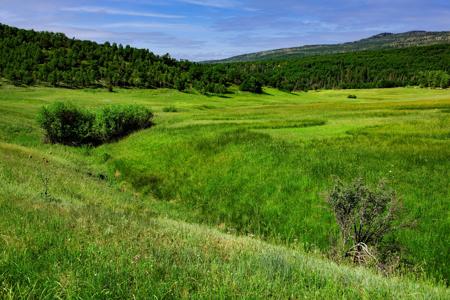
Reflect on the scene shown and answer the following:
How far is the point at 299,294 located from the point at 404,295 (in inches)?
59.9

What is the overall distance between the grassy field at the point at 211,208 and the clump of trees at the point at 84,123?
2.78 metres

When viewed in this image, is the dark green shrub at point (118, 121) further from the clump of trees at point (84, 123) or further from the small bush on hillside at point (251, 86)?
the small bush on hillside at point (251, 86)

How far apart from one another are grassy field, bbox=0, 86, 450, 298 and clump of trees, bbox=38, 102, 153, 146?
9.11 feet

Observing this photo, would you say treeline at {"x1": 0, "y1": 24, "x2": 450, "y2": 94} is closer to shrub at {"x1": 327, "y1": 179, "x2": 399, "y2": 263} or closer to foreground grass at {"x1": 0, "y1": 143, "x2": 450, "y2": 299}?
shrub at {"x1": 327, "y1": 179, "x2": 399, "y2": 263}

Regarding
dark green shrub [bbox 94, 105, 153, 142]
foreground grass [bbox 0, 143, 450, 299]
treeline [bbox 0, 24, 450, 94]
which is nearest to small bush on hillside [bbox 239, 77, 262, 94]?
treeline [bbox 0, 24, 450, 94]

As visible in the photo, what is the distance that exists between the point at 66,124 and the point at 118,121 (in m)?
5.94

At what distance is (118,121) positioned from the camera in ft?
161

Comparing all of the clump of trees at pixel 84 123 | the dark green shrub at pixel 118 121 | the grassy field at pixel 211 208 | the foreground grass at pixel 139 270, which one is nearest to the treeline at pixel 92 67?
the grassy field at pixel 211 208

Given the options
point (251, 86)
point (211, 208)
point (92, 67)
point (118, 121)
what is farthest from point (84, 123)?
point (251, 86)

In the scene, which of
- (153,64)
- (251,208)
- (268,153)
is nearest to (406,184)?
(251,208)

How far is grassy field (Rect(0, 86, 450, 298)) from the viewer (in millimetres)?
5230

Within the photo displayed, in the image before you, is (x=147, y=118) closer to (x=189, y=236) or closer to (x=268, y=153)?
(x=268, y=153)

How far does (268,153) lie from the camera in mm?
27609

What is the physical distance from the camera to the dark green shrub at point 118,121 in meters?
47.5
